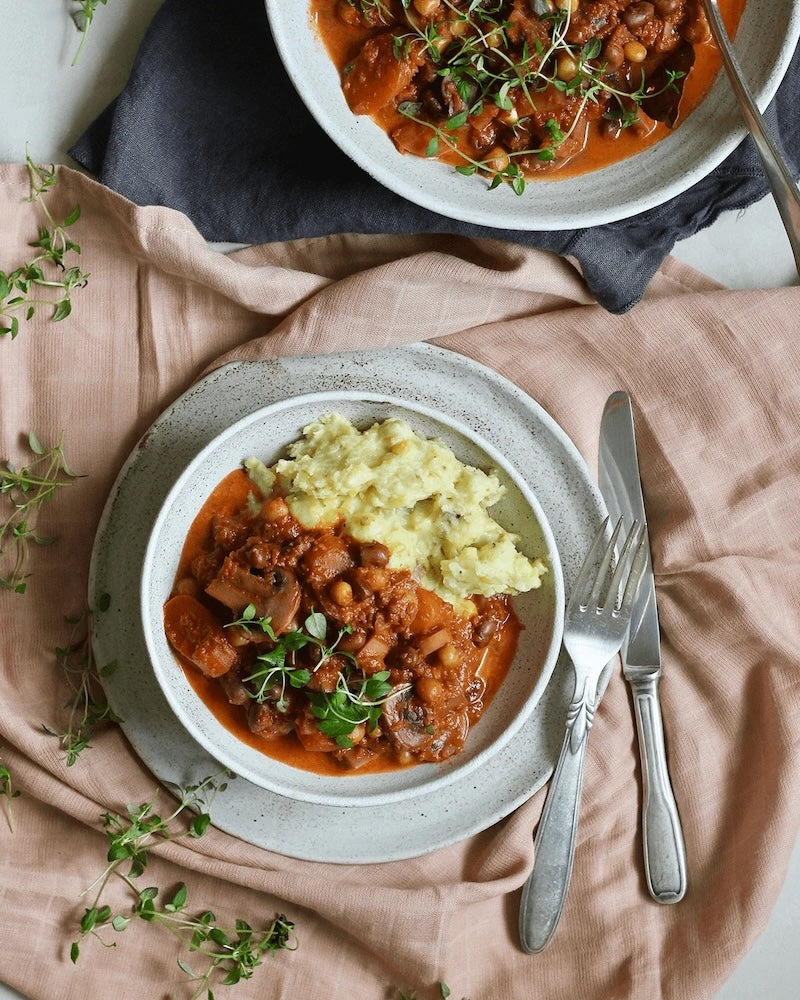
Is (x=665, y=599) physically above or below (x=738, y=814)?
above

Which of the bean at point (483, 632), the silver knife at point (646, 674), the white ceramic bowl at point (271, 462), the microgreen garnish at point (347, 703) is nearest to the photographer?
the microgreen garnish at point (347, 703)

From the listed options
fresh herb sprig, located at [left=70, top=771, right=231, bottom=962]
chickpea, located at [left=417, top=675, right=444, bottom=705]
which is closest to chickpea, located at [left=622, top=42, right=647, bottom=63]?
chickpea, located at [left=417, top=675, right=444, bottom=705]

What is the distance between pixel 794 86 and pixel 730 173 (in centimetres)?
49

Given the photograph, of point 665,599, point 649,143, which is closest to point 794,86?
point 649,143

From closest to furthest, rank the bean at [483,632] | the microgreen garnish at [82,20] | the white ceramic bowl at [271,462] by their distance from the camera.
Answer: the white ceramic bowl at [271,462] < the bean at [483,632] < the microgreen garnish at [82,20]

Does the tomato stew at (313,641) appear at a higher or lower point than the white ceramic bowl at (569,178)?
lower

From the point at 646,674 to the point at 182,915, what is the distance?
7.59 feet

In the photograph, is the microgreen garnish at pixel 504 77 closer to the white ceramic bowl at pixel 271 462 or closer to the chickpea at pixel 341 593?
the white ceramic bowl at pixel 271 462

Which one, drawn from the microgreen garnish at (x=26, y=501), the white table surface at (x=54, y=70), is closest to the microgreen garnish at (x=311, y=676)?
the microgreen garnish at (x=26, y=501)

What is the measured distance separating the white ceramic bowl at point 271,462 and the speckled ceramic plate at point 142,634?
149 millimetres

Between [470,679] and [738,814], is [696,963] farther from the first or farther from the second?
[470,679]

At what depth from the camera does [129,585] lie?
12.6 ft

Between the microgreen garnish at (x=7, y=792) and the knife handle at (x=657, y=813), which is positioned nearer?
the microgreen garnish at (x=7, y=792)

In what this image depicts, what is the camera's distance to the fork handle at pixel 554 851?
3.93 meters
